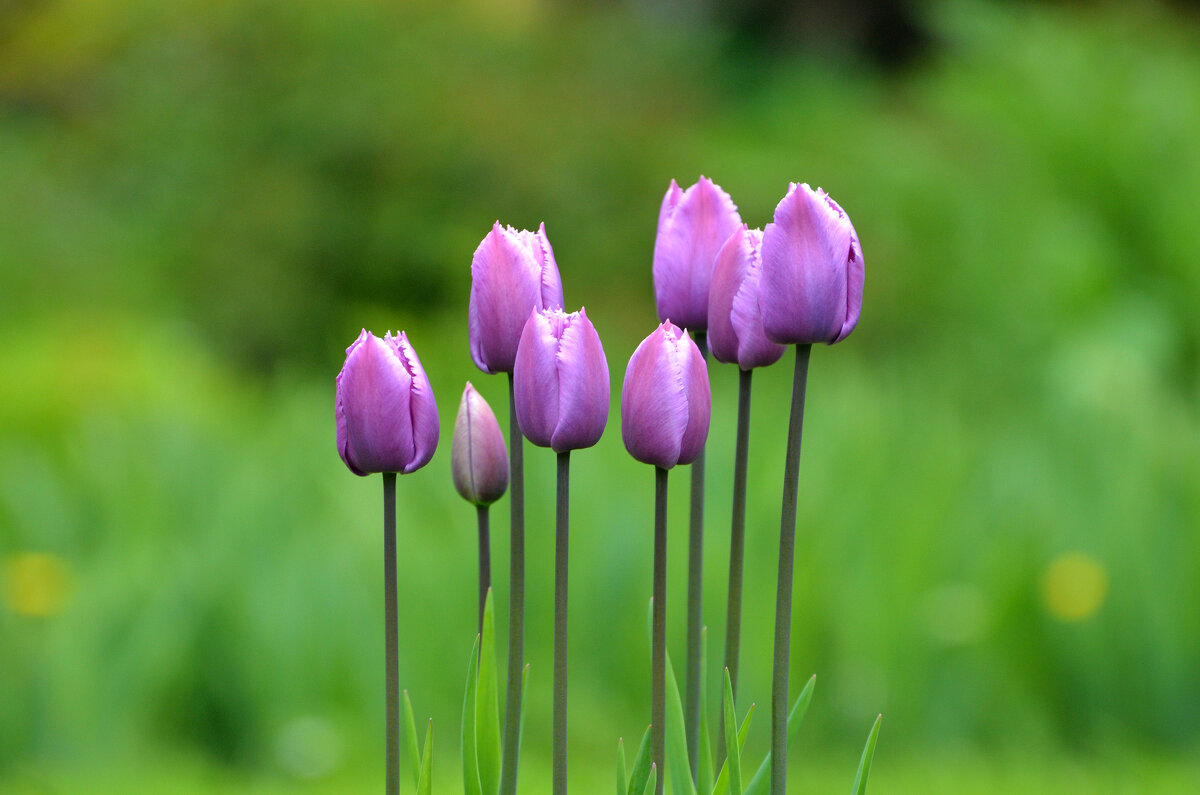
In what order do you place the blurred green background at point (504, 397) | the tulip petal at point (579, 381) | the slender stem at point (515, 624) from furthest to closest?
the blurred green background at point (504, 397)
the slender stem at point (515, 624)
the tulip petal at point (579, 381)

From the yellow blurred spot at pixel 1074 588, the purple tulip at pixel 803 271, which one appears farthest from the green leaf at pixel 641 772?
the yellow blurred spot at pixel 1074 588

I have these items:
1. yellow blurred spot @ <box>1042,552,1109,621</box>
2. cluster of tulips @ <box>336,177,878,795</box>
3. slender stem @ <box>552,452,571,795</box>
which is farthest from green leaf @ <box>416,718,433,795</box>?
yellow blurred spot @ <box>1042,552,1109,621</box>

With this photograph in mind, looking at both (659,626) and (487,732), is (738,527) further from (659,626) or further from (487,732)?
(487,732)

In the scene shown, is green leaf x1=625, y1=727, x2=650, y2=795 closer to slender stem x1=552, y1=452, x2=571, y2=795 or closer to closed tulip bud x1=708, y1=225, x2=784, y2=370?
slender stem x1=552, y1=452, x2=571, y2=795

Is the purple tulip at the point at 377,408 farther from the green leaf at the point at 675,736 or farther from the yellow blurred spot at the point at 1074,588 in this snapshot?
the yellow blurred spot at the point at 1074,588

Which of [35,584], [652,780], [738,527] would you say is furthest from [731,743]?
[35,584]

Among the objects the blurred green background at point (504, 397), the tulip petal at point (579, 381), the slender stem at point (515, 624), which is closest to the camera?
the tulip petal at point (579, 381)

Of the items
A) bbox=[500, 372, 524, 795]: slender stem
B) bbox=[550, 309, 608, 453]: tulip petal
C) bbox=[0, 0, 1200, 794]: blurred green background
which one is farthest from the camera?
bbox=[0, 0, 1200, 794]: blurred green background

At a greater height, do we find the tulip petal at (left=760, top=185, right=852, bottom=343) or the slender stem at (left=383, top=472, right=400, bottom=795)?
the tulip petal at (left=760, top=185, right=852, bottom=343)
